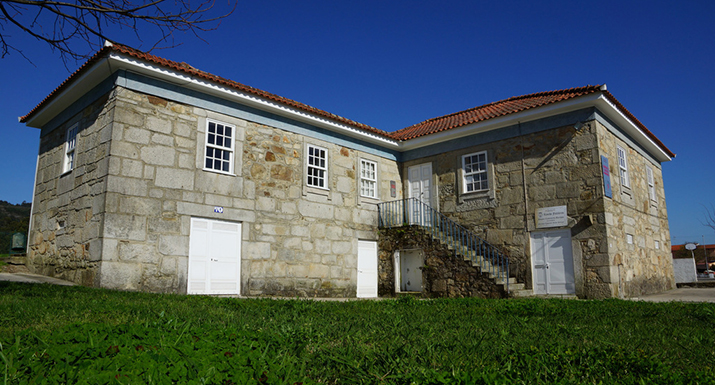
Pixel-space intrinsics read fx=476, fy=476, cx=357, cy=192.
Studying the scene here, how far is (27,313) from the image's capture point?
15.8ft

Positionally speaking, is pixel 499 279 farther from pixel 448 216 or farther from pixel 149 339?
pixel 149 339

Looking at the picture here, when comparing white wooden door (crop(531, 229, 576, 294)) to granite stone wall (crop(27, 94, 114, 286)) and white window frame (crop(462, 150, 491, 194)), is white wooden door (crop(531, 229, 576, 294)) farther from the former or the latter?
granite stone wall (crop(27, 94, 114, 286))

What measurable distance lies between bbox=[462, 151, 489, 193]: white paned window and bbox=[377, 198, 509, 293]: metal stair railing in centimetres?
120

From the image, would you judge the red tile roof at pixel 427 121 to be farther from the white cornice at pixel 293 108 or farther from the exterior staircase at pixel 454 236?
the exterior staircase at pixel 454 236

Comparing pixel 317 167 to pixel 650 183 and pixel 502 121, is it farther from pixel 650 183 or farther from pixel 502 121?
pixel 650 183

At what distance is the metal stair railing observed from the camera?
12.6m

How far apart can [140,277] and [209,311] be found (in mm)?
4667

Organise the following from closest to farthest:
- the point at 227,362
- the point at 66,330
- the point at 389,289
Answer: the point at 227,362
the point at 66,330
the point at 389,289

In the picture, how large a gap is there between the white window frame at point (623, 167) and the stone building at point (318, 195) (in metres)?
0.06

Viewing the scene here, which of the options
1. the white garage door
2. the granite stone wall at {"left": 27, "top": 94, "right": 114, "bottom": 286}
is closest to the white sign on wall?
the white garage door

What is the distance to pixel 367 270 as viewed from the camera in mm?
13898

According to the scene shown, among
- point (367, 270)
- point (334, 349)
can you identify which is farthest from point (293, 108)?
point (334, 349)

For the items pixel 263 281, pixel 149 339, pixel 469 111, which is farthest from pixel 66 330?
pixel 469 111

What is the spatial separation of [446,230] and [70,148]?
1002 centimetres
